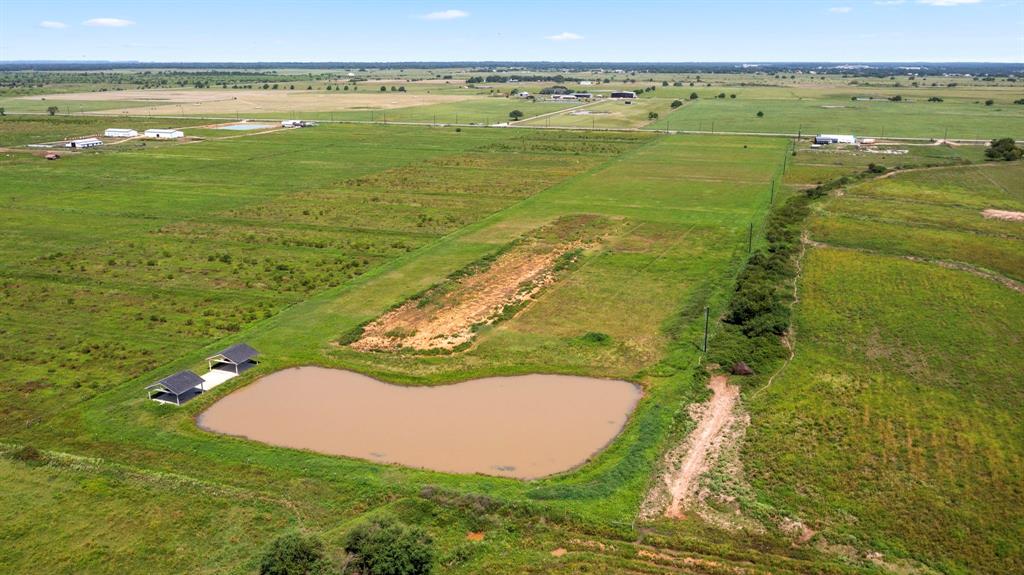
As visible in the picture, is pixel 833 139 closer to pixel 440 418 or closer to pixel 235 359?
pixel 440 418

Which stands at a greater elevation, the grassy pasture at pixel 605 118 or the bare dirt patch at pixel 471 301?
the grassy pasture at pixel 605 118

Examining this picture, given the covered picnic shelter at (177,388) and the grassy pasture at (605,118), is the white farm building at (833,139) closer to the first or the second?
the grassy pasture at (605,118)

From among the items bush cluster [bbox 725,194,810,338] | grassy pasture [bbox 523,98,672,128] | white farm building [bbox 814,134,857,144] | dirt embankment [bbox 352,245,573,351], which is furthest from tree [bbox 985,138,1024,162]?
dirt embankment [bbox 352,245,573,351]

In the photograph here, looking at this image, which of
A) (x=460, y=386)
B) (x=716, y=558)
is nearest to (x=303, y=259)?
(x=460, y=386)

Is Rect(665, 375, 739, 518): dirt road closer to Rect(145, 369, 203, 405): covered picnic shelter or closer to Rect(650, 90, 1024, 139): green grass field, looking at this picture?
Rect(145, 369, 203, 405): covered picnic shelter

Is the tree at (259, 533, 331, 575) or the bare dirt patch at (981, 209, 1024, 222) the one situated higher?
the bare dirt patch at (981, 209, 1024, 222)

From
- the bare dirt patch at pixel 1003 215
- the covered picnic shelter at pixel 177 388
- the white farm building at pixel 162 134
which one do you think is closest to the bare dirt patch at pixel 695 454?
the covered picnic shelter at pixel 177 388
